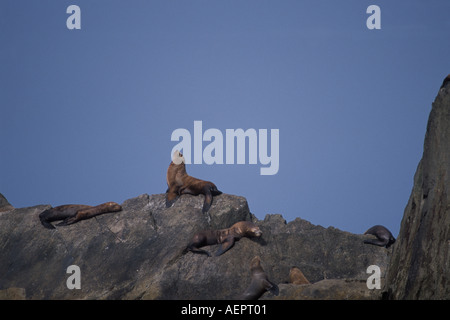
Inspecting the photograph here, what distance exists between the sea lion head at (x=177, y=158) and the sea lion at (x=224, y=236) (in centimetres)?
266

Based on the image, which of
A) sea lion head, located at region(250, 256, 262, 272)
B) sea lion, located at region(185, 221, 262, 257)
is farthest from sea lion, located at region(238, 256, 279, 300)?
sea lion, located at region(185, 221, 262, 257)

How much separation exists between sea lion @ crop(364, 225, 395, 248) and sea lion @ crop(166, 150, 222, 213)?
10.6ft

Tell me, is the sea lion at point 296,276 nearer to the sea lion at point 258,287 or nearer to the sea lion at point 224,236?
the sea lion at point 258,287

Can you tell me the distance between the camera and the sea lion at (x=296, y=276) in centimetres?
973

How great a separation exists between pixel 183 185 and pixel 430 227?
5.65m

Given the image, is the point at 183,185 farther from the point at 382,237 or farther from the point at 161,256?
the point at 382,237

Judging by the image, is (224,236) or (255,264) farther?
(224,236)

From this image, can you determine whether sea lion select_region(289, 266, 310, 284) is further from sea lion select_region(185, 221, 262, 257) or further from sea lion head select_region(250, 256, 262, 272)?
sea lion select_region(185, 221, 262, 257)

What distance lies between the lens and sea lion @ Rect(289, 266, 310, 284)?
9.73 m

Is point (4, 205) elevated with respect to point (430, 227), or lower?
lower

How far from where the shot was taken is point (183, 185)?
40.3 feet

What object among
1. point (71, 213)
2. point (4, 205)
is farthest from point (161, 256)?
point (4, 205)
